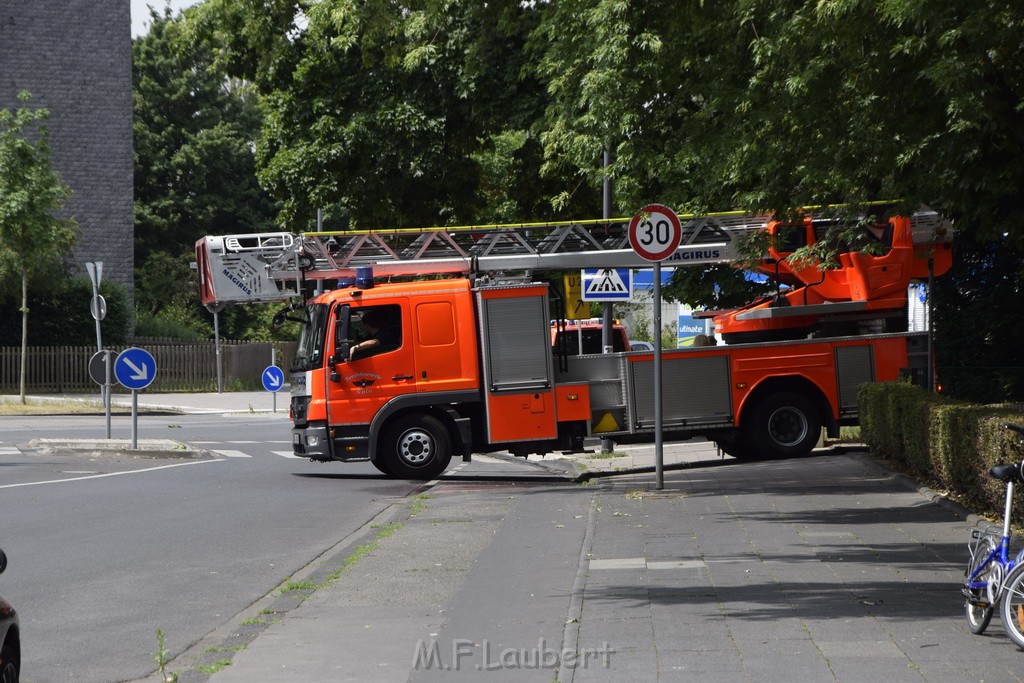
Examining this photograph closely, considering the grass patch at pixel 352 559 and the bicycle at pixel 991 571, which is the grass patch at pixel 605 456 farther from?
the bicycle at pixel 991 571

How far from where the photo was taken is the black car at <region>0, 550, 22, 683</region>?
486cm

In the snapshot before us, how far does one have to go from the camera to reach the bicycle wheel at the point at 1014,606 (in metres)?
5.90

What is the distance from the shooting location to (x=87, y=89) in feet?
140

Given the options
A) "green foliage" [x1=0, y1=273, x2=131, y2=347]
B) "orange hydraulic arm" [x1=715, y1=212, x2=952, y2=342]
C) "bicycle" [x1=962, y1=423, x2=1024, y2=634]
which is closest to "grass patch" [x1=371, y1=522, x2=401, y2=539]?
"bicycle" [x1=962, y1=423, x2=1024, y2=634]

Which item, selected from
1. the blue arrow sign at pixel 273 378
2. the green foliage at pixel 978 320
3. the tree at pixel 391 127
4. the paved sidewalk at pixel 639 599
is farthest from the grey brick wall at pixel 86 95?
the paved sidewalk at pixel 639 599

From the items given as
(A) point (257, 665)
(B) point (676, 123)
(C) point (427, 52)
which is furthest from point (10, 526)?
(C) point (427, 52)

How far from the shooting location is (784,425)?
→ 55.0 ft

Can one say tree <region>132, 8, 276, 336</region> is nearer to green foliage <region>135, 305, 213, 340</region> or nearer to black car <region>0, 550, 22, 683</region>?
green foliage <region>135, 305, 213, 340</region>

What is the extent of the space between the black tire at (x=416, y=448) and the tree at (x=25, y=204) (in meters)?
19.2

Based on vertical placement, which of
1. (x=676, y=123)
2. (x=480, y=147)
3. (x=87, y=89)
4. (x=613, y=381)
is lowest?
(x=613, y=381)

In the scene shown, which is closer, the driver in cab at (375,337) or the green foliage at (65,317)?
the driver in cab at (375,337)

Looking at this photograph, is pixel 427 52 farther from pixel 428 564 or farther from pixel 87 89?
pixel 87 89

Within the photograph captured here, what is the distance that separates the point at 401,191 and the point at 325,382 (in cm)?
736
